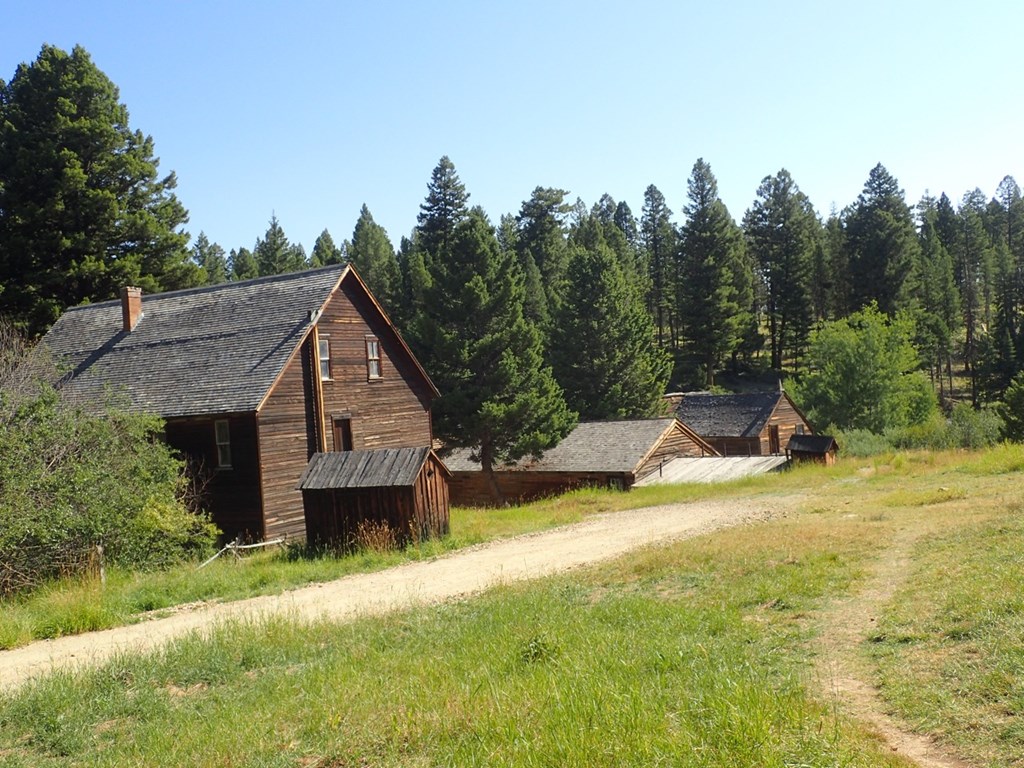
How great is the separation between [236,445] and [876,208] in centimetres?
6889

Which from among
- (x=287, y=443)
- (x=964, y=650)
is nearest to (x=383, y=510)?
(x=287, y=443)

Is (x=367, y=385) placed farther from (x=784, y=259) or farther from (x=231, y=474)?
(x=784, y=259)

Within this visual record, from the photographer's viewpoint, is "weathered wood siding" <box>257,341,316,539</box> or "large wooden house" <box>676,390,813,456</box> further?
"large wooden house" <box>676,390,813,456</box>

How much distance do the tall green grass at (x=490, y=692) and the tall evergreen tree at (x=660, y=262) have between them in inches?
3130

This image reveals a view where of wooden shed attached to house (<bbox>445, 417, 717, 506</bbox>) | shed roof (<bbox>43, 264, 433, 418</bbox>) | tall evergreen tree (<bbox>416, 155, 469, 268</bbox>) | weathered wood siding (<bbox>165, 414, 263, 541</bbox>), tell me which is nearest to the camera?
weathered wood siding (<bbox>165, 414, 263, 541</bbox>)

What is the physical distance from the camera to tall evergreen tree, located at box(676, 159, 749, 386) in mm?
73438

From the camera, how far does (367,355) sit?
29766 mm

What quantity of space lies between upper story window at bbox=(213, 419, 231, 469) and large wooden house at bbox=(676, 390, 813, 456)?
32.3m

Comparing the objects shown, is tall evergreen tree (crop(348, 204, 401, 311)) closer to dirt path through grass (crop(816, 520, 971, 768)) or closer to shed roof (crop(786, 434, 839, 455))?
shed roof (crop(786, 434, 839, 455))

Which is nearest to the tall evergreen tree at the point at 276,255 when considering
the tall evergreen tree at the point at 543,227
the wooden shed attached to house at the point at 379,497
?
the tall evergreen tree at the point at 543,227

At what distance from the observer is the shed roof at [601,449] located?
121 feet

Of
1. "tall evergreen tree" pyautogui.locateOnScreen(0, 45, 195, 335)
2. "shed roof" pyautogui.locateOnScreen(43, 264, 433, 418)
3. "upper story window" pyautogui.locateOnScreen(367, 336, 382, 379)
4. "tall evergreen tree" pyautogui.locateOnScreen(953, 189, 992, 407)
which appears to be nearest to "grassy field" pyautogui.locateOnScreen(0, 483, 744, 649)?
"shed roof" pyautogui.locateOnScreen(43, 264, 433, 418)

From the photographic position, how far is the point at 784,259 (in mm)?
80562

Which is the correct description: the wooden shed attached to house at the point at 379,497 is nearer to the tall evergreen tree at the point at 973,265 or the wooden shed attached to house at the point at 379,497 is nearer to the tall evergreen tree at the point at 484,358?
the tall evergreen tree at the point at 484,358
